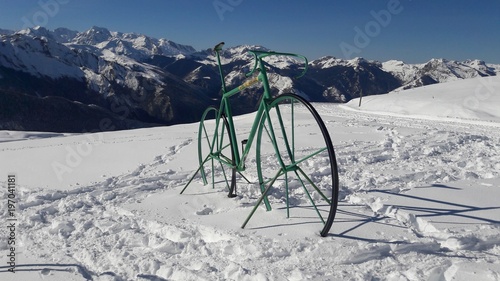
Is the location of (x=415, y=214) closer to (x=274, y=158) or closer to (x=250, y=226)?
(x=250, y=226)

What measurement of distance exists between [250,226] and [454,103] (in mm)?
30603

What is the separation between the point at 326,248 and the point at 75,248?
3.18m

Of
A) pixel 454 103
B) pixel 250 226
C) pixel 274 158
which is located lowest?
pixel 250 226

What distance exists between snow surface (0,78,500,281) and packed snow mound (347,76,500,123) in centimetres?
1929

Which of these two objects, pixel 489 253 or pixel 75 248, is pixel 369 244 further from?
pixel 75 248

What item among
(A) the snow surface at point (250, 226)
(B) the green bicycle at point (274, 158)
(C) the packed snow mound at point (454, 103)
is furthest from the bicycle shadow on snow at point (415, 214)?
(C) the packed snow mound at point (454, 103)

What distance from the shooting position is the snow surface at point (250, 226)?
13.5 feet

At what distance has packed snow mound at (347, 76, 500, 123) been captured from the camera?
2638 centimetres

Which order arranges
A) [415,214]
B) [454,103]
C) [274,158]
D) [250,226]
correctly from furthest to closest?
[454,103] → [274,158] → [415,214] → [250,226]

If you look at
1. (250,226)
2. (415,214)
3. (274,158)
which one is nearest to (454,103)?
(274,158)

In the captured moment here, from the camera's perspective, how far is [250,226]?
5.19 m

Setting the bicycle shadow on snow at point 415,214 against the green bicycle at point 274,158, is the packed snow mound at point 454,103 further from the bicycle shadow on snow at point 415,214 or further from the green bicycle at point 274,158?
the bicycle shadow on snow at point 415,214

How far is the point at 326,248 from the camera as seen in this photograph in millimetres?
4359

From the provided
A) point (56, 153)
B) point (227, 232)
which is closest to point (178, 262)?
point (227, 232)
